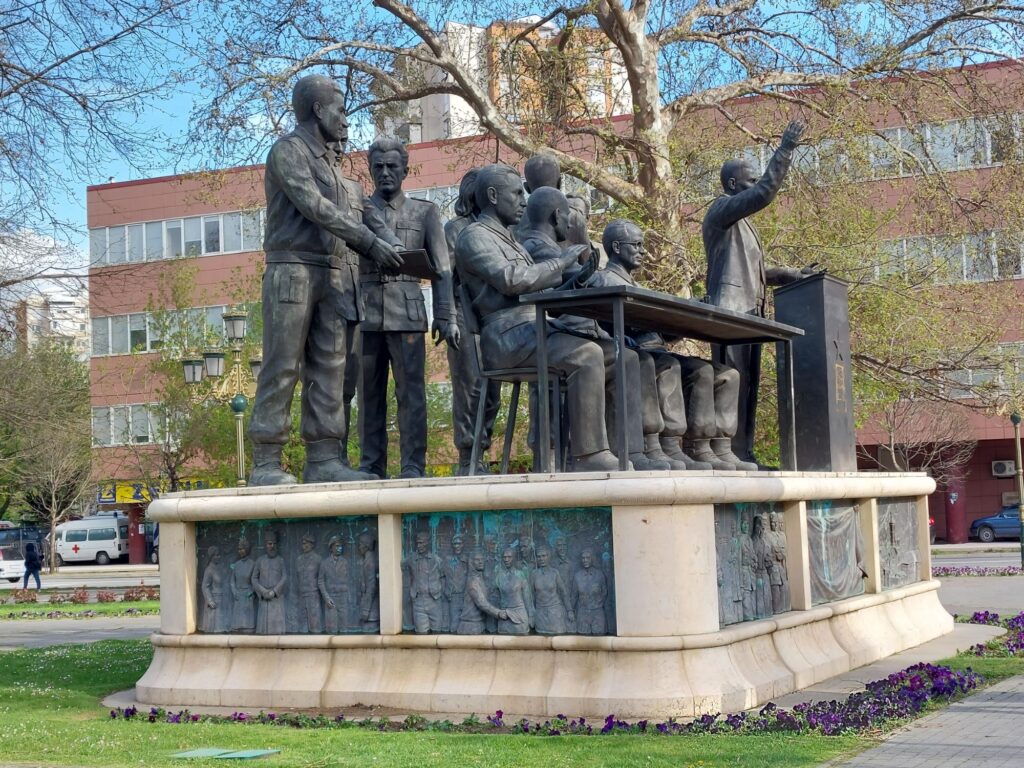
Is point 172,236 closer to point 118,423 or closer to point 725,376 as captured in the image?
point 118,423

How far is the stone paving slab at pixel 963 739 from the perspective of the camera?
7.52m

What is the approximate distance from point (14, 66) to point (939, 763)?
10.8 m

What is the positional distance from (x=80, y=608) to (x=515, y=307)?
61.2ft

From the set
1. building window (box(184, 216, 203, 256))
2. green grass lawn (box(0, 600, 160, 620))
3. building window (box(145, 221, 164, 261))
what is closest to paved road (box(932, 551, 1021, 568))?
green grass lawn (box(0, 600, 160, 620))

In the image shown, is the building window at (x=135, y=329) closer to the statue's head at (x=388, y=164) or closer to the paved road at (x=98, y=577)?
the paved road at (x=98, y=577)

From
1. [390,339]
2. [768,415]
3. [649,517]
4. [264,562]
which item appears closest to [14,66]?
[390,339]

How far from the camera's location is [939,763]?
7480 millimetres

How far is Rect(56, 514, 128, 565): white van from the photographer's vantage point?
55719 mm

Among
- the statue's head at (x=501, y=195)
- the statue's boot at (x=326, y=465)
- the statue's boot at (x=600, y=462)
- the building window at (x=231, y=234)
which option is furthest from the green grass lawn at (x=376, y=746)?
the building window at (x=231, y=234)

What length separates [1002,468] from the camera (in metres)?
45.1

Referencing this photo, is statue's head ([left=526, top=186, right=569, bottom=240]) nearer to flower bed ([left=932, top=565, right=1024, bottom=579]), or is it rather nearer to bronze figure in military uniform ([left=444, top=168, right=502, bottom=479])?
bronze figure in military uniform ([left=444, top=168, right=502, bottom=479])

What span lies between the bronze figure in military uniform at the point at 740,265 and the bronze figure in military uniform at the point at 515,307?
72.7 inches

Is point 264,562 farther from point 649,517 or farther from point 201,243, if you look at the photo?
point 201,243

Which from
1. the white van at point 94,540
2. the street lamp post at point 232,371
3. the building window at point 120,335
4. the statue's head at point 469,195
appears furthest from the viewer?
the white van at point 94,540
